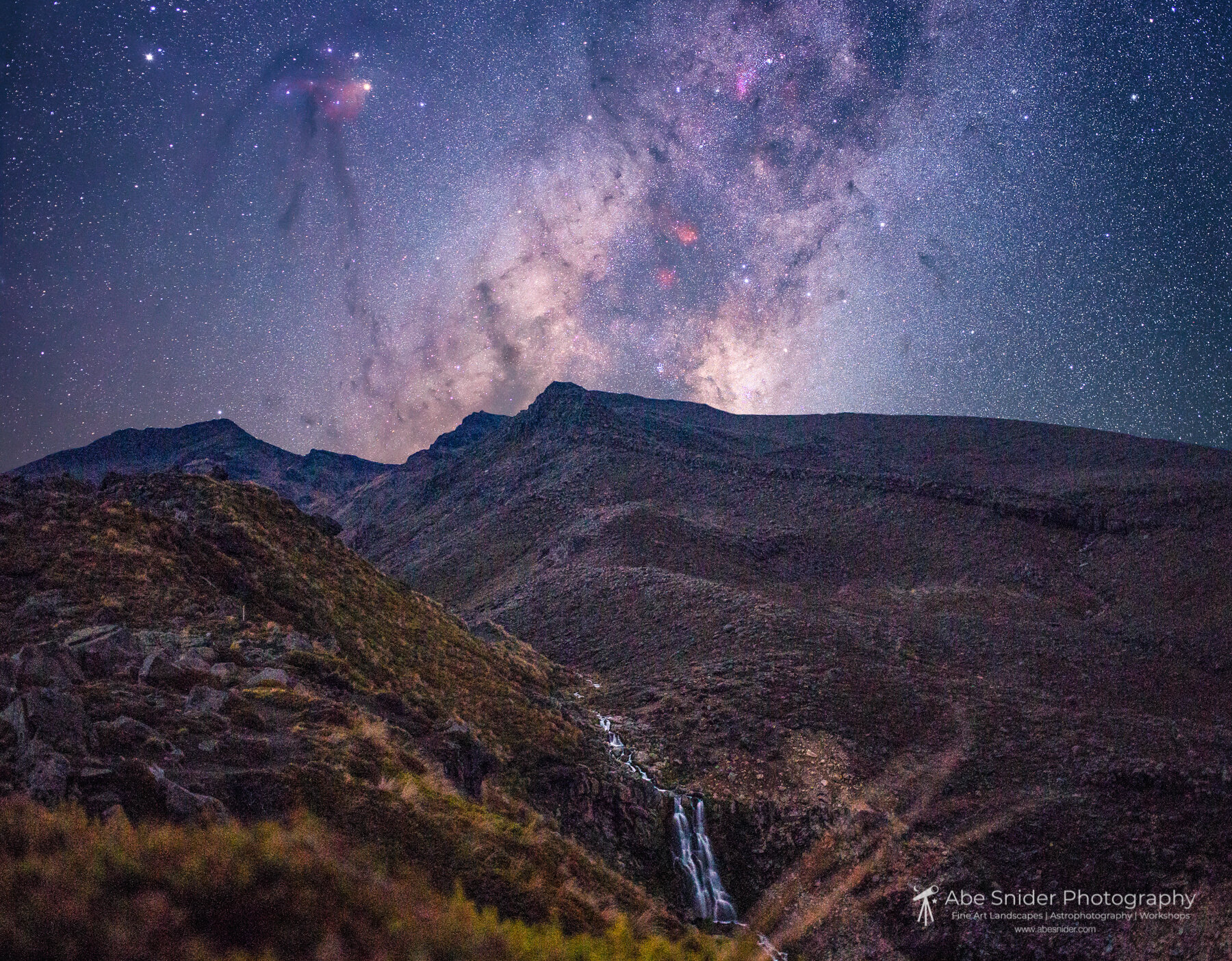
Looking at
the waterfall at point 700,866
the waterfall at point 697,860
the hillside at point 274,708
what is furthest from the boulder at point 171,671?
the waterfall at point 700,866

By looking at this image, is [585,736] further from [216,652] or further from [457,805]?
[216,652]

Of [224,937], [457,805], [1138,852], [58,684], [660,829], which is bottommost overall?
[660,829]

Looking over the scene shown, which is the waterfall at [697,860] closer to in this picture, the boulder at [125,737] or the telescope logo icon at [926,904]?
the telescope logo icon at [926,904]

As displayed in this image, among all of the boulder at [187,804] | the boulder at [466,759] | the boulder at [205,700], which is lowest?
the boulder at [466,759]

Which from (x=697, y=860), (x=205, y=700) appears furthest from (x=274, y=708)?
(x=697, y=860)

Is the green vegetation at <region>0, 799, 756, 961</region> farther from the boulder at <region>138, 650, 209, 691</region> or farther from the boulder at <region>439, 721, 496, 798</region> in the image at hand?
the boulder at <region>439, 721, 496, 798</region>

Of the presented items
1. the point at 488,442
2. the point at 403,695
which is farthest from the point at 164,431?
the point at 403,695
